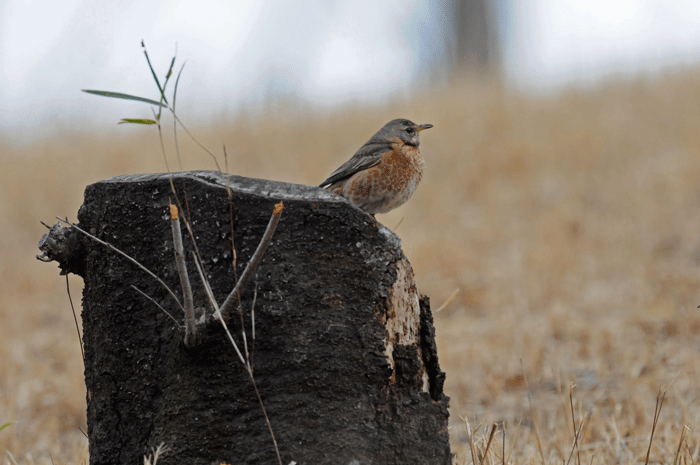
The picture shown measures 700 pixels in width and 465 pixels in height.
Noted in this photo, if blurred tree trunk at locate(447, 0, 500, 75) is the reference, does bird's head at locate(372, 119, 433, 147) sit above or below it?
below

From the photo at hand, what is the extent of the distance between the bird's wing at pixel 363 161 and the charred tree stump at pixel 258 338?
3.62 ft

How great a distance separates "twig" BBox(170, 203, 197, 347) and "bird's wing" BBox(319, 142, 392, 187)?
55.7 inches

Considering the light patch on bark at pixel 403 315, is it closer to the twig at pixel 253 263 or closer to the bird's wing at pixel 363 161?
the twig at pixel 253 263

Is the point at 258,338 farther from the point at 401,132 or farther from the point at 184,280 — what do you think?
the point at 401,132

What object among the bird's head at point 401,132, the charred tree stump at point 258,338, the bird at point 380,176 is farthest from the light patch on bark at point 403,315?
the bird's head at point 401,132

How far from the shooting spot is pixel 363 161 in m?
2.79

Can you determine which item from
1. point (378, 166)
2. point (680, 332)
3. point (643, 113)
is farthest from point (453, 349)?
point (643, 113)

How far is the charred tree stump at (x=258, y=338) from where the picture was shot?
5.06 ft

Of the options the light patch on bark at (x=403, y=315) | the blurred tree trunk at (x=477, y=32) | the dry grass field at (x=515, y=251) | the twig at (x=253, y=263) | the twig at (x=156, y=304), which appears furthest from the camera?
the blurred tree trunk at (x=477, y=32)

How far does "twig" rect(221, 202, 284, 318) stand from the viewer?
136 cm

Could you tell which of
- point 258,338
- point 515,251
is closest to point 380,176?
point 258,338

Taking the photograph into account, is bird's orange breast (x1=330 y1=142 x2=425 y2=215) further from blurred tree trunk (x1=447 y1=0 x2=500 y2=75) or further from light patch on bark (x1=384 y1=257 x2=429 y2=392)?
blurred tree trunk (x1=447 y1=0 x2=500 y2=75)

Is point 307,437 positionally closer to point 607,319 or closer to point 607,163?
point 607,319

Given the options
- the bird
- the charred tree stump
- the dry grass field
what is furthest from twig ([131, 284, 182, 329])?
the bird
